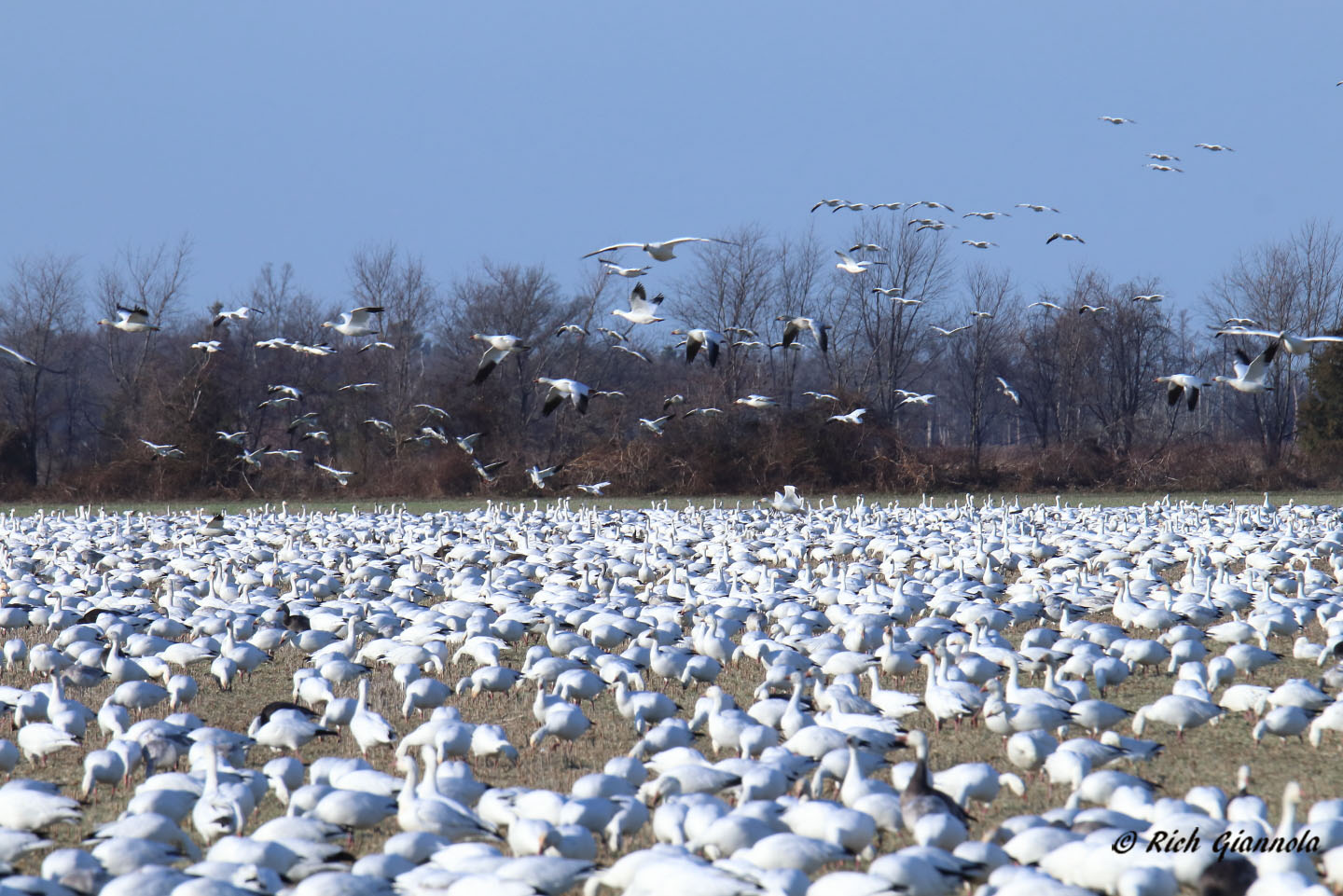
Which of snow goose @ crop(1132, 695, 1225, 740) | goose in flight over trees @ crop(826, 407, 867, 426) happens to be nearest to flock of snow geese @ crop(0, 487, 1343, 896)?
snow goose @ crop(1132, 695, 1225, 740)

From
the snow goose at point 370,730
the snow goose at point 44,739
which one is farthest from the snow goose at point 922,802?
the snow goose at point 44,739

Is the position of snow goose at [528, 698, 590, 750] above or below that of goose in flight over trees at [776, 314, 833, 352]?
below

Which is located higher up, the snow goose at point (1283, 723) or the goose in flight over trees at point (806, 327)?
the goose in flight over trees at point (806, 327)

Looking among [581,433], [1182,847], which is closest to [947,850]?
[1182,847]

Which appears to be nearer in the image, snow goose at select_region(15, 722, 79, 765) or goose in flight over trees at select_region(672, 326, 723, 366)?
snow goose at select_region(15, 722, 79, 765)

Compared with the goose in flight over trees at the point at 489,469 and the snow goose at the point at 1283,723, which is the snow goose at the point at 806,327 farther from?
the goose in flight over trees at the point at 489,469

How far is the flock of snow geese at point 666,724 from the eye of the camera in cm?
496

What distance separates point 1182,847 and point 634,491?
1348 inches

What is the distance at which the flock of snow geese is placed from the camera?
4.96 meters

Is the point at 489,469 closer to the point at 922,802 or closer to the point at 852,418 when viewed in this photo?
the point at 852,418

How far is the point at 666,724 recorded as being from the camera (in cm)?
724

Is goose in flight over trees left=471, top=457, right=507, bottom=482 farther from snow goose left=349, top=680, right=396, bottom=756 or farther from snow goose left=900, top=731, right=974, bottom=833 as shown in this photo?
snow goose left=900, top=731, right=974, bottom=833

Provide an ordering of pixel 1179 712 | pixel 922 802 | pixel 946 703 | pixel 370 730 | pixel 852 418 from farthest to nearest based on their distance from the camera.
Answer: pixel 852 418 < pixel 946 703 < pixel 1179 712 < pixel 370 730 < pixel 922 802

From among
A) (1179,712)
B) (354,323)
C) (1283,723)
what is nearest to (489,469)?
(354,323)
